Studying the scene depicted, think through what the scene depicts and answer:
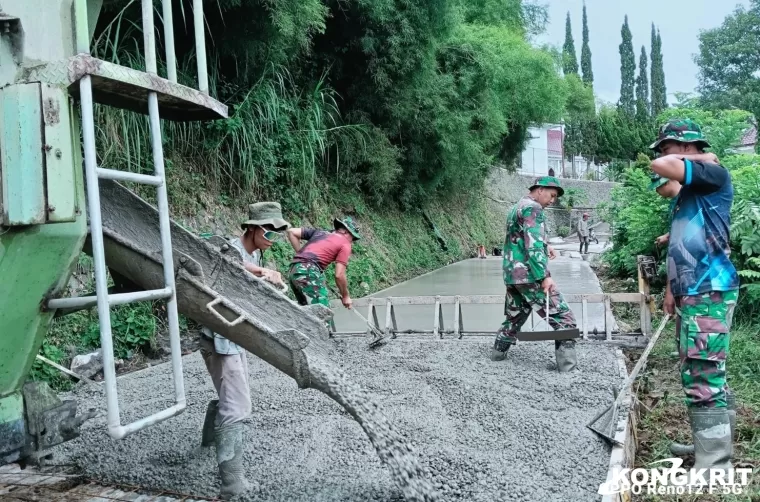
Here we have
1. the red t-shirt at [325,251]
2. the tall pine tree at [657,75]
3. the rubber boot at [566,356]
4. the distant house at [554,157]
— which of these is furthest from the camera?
the tall pine tree at [657,75]

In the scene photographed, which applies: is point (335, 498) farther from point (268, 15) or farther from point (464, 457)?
point (268, 15)

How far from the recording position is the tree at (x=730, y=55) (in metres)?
35.8

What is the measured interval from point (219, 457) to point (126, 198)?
125 centimetres

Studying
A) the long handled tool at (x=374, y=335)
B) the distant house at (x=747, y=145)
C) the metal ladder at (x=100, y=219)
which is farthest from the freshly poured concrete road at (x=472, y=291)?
the metal ladder at (x=100, y=219)

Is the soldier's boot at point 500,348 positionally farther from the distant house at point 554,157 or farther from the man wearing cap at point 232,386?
the distant house at point 554,157

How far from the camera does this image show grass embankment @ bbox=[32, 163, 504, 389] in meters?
5.79

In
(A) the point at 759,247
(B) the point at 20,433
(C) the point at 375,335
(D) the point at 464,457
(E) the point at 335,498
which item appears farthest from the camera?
(C) the point at 375,335

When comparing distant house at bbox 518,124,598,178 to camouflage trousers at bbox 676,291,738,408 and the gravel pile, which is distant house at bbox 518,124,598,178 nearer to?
the gravel pile

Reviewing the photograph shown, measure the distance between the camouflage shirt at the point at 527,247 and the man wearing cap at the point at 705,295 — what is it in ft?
6.07

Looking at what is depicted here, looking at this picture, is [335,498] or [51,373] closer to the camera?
[335,498]

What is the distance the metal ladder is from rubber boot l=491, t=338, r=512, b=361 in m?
3.45

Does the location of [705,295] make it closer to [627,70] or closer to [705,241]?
[705,241]

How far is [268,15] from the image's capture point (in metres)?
7.80

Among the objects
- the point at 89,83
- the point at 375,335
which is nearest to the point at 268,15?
the point at 375,335
